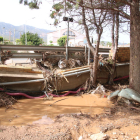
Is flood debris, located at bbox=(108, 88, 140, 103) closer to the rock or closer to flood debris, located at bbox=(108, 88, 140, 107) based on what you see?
flood debris, located at bbox=(108, 88, 140, 107)

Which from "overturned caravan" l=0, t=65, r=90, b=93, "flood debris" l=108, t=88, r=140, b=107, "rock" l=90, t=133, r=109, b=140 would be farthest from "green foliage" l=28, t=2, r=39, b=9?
"rock" l=90, t=133, r=109, b=140

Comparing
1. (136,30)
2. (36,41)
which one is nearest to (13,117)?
(136,30)

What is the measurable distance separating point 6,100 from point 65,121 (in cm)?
242

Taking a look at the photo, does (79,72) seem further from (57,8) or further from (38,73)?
(57,8)

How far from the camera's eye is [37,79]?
18.7 ft

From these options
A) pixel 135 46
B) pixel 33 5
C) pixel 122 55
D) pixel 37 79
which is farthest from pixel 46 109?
pixel 122 55

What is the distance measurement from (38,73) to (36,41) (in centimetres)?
2834

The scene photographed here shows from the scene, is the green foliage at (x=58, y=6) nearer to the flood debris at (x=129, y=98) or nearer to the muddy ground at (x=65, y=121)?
the muddy ground at (x=65, y=121)

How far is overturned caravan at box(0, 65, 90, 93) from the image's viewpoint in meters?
5.39

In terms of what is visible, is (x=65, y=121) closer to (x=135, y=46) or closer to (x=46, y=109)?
(x=46, y=109)

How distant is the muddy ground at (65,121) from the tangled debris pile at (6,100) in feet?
0.53

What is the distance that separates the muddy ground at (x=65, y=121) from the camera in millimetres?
3043

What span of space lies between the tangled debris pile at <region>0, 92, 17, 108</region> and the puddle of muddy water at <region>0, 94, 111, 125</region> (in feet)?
0.56

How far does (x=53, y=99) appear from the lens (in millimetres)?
5719
